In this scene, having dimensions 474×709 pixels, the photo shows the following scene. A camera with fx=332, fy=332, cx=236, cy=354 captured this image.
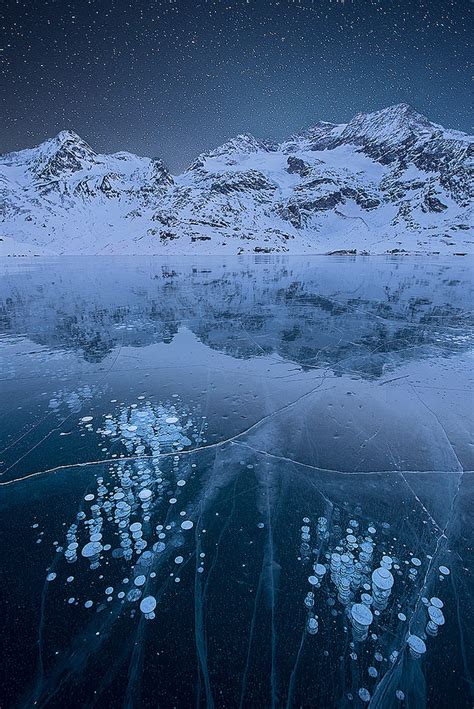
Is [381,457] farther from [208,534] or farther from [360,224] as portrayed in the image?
[360,224]

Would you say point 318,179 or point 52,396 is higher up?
point 318,179

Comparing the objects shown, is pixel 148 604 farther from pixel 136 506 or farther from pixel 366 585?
pixel 366 585

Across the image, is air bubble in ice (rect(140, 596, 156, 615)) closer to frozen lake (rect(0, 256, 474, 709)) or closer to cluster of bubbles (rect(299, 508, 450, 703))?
frozen lake (rect(0, 256, 474, 709))

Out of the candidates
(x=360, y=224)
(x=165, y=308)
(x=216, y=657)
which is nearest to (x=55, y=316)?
(x=165, y=308)

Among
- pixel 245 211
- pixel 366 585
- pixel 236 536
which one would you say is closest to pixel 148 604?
pixel 236 536

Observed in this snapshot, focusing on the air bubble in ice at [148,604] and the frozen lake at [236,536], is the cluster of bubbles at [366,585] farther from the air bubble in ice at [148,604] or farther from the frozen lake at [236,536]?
the air bubble in ice at [148,604]

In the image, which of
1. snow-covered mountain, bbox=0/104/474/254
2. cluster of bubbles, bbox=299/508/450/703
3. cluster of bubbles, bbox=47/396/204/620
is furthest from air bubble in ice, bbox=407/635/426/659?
snow-covered mountain, bbox=0/104/474/254

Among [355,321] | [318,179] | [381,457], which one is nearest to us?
[381,457]
